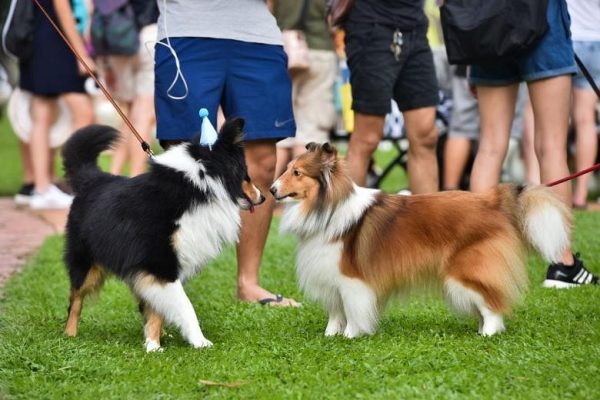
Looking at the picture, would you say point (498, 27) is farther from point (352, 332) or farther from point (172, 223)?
point (172, 223)

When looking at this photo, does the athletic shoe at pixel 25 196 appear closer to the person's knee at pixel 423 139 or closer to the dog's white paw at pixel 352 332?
the person's knee at pixel 423 139

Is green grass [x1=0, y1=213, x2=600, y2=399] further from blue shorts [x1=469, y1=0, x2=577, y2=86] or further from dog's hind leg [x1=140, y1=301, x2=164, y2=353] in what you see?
blue shorts [x1=469, y1=0, x2=577, y2=86]

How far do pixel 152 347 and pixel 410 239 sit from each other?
133cm

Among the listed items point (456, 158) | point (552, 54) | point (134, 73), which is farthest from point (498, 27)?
point (134, 73)

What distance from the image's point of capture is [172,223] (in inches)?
188

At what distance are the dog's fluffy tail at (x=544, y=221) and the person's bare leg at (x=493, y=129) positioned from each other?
3.83 feet

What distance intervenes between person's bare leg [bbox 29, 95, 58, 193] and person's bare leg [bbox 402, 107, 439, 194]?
444cm

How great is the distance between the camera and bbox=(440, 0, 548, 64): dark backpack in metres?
5.71

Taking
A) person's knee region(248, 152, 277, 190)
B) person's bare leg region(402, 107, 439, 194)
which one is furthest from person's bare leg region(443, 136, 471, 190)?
person's knee region(248, 152, 277, 190)

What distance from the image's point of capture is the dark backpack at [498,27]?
225 inches

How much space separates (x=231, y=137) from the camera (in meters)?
4.83

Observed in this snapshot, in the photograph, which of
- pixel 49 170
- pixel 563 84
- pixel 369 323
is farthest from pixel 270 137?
pixel 49 170

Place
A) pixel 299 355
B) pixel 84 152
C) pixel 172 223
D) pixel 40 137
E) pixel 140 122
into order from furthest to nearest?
pixel 40 137 → pixel 140 122 → pixel 84 152 → pixel 172 223 → pixel 299 355

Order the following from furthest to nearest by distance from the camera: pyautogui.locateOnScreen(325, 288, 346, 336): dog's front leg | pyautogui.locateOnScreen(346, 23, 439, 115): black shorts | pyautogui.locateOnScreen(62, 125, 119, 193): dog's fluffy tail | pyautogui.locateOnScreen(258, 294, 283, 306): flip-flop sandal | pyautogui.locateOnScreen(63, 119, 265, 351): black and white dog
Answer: pyautogui.locateOnScreen(346, 23, 439, 115): black shorts → pyautogui.locateOnScreen(258, 294, 283, 306): flip-flop sandal → pyautogui.locateOnScreen(62, 125, 119, 193): dog's fluffy tail → pyautogui.locateOnScreen(325, 288, 346, 336): dog's front leg → pyautogui.locateOnScreen(63, 119, 265, 351): black and white dog
